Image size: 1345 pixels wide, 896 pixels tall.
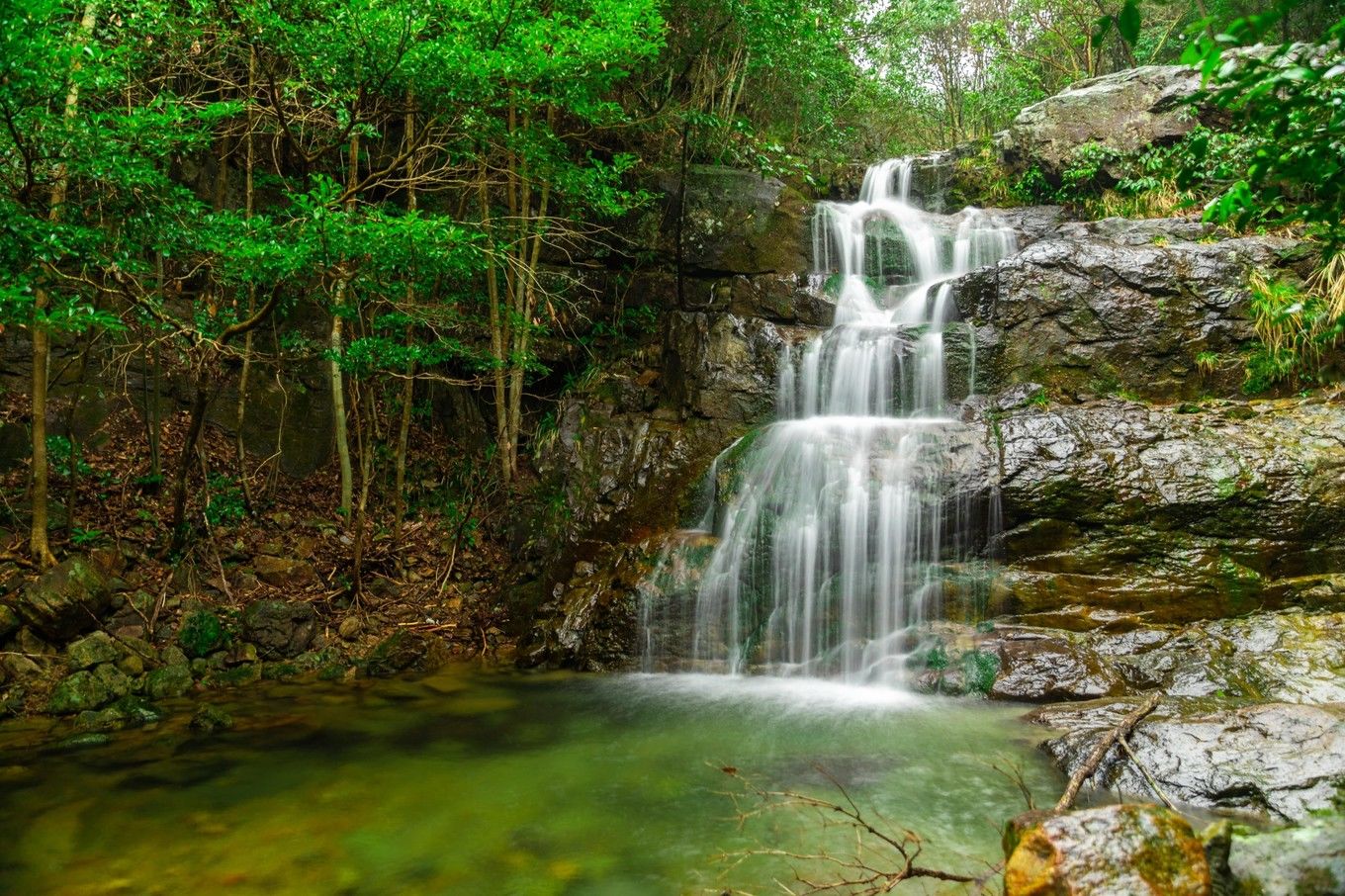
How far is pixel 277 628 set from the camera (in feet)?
25.7

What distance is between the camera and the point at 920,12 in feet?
54.6

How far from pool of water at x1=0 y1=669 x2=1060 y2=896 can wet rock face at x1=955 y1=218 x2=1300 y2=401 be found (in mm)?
5066

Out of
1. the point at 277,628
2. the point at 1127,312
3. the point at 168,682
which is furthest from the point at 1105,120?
the point at 168,682

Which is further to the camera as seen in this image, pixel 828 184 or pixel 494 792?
pixel 828 184

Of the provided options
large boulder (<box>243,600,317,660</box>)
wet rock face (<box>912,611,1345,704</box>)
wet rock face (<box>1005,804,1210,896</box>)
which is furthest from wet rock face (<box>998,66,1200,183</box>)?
large boulder (<box>243,600,317,660</box>)

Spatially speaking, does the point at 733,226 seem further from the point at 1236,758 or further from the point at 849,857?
the point at 849,857

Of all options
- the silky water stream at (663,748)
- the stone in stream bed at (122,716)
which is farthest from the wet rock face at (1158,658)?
the stone in stream bed at (122,716)

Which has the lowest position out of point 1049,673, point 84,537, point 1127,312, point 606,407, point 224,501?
point 1049,673

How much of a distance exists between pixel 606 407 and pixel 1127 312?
6729 millimetres

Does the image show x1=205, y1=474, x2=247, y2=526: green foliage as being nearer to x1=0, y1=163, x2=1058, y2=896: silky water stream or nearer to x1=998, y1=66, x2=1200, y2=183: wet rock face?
x1=0, y1=163, x2=1058, y2=896: silky water stream

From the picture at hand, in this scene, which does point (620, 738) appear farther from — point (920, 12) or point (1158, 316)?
point (920, 12)

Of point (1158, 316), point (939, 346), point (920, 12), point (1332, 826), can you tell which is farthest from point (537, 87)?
point (920, 12)

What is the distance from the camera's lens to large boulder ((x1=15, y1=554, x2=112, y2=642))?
6.57 m

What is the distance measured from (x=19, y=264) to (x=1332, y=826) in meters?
7.79
